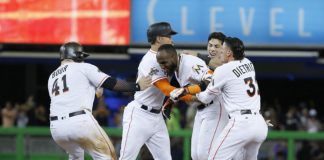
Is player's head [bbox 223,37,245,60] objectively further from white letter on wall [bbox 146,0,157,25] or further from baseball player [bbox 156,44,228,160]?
white letter on wall [bbox 146,0,157,25]

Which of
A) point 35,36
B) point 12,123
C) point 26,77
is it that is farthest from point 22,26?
point 26,77

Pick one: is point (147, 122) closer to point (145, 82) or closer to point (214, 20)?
point (145, 82)

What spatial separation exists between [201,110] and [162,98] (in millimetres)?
462

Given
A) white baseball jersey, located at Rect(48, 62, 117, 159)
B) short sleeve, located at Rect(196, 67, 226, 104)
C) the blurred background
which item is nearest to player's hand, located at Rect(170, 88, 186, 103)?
short sleeve, located at Rect(196, 67, 226, 104)

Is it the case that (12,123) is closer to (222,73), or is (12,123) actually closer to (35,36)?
(35,36)

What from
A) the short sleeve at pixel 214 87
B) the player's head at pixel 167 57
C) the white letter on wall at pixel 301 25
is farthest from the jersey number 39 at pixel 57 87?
the white letter on wall at pixel 301 25

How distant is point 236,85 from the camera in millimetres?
8984

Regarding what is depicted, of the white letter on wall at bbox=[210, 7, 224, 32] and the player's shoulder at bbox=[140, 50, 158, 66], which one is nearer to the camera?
the player's shoulder at bbox=[140, 50, 158, 66]

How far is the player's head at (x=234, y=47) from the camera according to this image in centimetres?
908

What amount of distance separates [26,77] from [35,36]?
366 centimetres

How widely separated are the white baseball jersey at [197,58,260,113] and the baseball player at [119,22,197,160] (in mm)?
783

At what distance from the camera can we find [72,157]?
10047 millimetres

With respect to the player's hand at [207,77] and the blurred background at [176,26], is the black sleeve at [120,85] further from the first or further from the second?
the blurred background at [176,26]

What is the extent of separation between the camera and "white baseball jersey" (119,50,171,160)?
962cm
